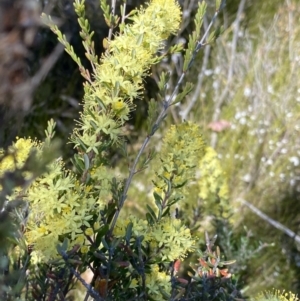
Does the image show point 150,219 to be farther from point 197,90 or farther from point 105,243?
point 197,90

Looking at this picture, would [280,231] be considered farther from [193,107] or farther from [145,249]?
[145,249]

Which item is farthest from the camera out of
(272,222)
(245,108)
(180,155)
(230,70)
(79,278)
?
(230,70)

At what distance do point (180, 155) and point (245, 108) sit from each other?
2.11 m

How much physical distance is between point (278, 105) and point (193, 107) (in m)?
0.50

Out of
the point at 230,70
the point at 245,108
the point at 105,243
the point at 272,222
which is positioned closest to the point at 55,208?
the point at 105,243

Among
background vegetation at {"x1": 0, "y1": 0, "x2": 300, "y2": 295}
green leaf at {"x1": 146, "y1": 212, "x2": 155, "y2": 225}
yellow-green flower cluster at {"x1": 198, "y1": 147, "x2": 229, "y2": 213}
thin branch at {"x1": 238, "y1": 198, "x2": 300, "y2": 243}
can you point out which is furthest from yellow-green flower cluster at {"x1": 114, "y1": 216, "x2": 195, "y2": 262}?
thin branch at {"x1": 238, "y1": 198, "x2": 300, "y2": 243}

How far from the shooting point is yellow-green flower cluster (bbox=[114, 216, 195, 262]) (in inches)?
47.5

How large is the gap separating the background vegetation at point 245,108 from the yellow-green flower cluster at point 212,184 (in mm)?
587

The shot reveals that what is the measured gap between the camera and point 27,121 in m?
2.97

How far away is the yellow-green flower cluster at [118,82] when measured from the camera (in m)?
1.19

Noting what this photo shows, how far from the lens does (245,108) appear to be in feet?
11.0

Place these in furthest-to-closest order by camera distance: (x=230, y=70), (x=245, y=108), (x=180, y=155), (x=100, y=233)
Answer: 1. (x=230, y=70)
2. (x=245, y=108)
3. (x=180, y=155)
4. (x=100, y=233)

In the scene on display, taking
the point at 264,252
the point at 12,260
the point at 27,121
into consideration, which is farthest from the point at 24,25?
the point at 27,121

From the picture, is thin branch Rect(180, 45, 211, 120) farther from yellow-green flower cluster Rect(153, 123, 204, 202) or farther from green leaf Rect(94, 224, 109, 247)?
green leaf Rect(94, 224, 109, 247)
